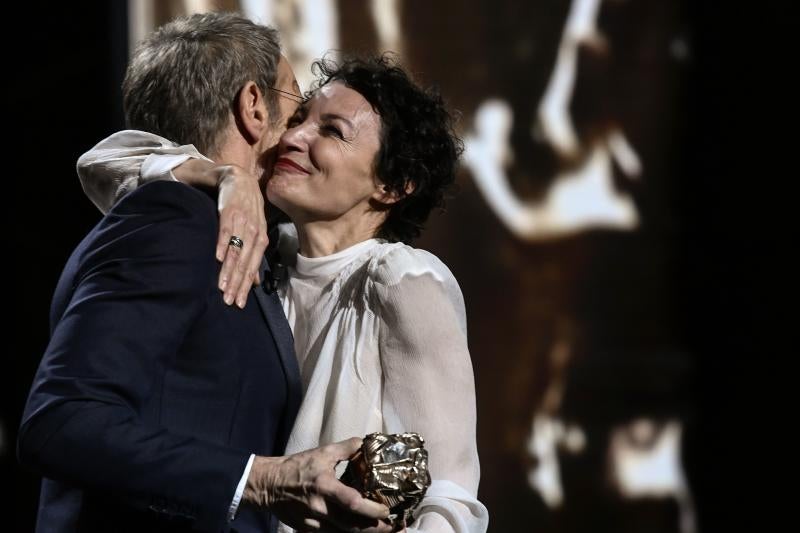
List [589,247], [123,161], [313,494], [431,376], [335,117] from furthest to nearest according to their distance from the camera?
[589,247]
[335,117]
[123,161]
[431,376]
[313,494]

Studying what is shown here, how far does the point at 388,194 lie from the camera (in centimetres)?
175

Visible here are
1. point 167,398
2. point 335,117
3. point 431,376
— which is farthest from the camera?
point 335,117

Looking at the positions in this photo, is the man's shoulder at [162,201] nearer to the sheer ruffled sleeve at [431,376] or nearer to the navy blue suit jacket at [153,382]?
the navy blue suit jacket at [153,382]

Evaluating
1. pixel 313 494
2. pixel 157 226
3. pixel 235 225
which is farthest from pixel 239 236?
pixel 313 494

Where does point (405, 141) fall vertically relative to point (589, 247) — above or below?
above

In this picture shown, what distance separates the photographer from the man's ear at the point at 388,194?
175cm

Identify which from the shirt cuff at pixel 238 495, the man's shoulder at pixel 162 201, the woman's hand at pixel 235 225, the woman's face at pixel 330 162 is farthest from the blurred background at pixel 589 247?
the shirt cuff at pixel 238 495

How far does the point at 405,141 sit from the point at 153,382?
22.8 inches

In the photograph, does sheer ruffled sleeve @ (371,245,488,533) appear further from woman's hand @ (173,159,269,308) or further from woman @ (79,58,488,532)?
woman's hand @ (173,159,269,308)

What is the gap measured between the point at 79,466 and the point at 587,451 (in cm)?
237

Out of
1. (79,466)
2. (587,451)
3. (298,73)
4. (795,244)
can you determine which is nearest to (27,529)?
(298,73)

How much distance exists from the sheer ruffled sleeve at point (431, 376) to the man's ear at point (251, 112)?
315mm

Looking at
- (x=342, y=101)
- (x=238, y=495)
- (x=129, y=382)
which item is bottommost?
(x=238, y=495)

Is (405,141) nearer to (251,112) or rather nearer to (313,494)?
(251,112)
